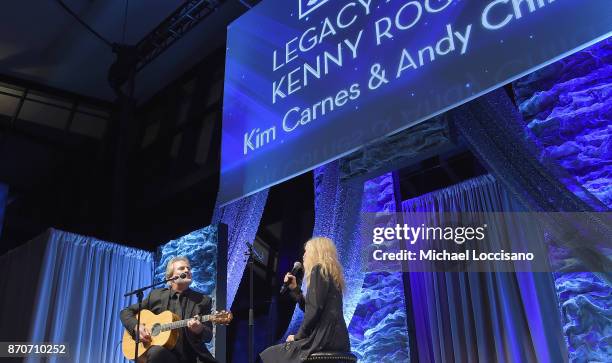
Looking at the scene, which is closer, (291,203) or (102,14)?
(291,203)

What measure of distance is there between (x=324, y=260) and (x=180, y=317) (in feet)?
4.04

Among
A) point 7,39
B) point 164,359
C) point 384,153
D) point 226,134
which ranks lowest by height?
point 164,359

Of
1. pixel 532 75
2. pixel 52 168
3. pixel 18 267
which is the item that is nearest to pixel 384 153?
pixel 532 75

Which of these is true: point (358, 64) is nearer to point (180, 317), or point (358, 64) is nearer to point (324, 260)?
point (324, 260)

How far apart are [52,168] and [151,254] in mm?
3793

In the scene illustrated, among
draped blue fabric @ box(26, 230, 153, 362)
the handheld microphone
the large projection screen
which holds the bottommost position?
the handheld microphone

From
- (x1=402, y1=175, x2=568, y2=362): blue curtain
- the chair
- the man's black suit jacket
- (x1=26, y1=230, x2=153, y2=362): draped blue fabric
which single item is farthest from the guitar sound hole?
(x1=402, y1=175, x2=568, y2=362): blue curtain

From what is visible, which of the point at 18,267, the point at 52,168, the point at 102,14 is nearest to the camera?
the point at 18,267

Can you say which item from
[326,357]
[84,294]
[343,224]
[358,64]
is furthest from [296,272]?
[84,294]

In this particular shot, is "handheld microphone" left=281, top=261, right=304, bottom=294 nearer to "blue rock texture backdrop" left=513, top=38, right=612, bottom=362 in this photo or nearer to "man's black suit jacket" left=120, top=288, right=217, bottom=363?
"man's black suit jacket" left=120, top=288, right=217, bottom=363

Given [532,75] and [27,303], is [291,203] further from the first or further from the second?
[532,75]

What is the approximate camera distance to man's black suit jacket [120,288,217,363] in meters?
3.58

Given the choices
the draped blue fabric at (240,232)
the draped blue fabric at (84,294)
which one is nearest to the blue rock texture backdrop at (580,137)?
the draped blue fabric at (240,232)

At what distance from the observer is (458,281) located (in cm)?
471
